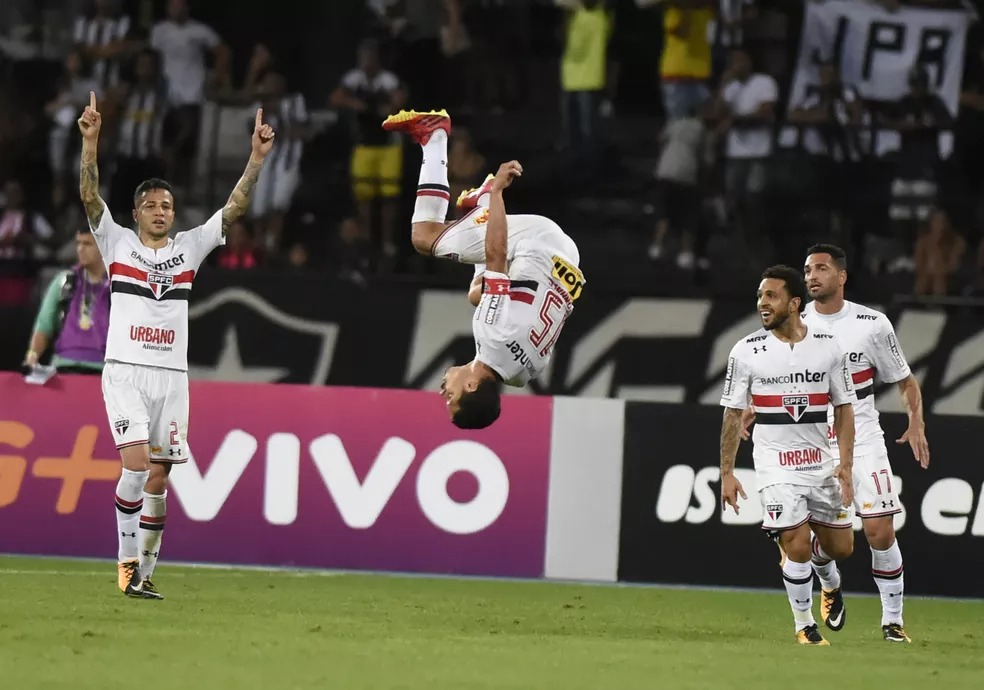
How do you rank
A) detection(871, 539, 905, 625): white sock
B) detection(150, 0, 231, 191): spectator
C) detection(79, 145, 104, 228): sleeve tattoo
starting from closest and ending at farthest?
detection(871, 539, 905, 625): white sock
detection(79, 145, 104, 228): sleeve tattoo
detection(150, 0, 231, 191): spectator

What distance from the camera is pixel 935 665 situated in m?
9.30

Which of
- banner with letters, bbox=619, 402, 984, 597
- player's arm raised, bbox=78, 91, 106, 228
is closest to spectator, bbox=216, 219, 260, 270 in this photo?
banner with letters, bbox=619, 402, 984, 597

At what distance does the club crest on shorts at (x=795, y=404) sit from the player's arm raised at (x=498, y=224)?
6.06 ft

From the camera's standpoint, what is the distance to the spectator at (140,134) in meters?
19.4

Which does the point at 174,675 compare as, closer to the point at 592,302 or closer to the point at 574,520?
the point at 574,520

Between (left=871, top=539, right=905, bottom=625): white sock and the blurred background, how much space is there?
6.66m

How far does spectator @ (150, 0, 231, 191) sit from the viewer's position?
19781 mm

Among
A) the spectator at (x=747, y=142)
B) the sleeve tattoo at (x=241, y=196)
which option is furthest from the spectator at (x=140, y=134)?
the sleeve tattoo at (x=241, y=196)

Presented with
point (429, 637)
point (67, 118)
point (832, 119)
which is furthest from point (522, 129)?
point (429, 637)

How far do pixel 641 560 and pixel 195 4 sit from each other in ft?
32.1

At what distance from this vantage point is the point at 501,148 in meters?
19.5

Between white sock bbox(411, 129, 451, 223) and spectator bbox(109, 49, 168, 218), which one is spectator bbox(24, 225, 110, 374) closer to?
white sock bbox(411, 129, 451, 223)

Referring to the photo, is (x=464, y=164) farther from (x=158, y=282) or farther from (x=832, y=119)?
(x=158, y=282)

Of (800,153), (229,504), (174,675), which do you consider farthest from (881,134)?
(174,675)
